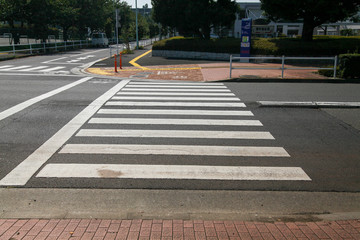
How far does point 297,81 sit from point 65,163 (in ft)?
42.4

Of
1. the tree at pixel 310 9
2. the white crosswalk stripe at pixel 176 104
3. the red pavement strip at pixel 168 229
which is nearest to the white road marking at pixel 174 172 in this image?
the red pavement strip at pixel 168 229

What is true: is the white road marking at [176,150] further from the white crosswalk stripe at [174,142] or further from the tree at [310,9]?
the tree at [310,9]

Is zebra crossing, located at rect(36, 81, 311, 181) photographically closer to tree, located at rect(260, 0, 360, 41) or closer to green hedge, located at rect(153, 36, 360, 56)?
green hedge, located at rect(153, 36, 360, 56)

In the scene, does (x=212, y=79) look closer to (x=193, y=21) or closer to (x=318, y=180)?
(x=318, y=180)

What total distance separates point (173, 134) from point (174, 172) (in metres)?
2.00

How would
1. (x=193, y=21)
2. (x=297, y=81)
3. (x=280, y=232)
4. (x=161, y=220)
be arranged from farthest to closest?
(x=193, y=21)
(x=297, y=81)
(x=161, y=220)
(x=280, y=232)

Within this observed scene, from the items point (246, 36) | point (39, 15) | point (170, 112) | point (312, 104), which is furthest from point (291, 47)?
point (39, 15)

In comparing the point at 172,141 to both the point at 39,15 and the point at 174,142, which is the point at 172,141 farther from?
the point at 39,15

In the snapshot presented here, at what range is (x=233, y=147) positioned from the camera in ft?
21.4

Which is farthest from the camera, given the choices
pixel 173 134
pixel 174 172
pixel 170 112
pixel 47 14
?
pixel 47 14

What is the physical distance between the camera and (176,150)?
6.34 metres

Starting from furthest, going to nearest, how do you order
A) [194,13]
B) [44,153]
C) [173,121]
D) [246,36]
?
[194,13] → [246,36] → [173,121] → [44,153]

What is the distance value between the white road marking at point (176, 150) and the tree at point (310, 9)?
67.9 feet

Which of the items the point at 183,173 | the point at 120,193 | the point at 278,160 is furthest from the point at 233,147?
the point at 120,193
